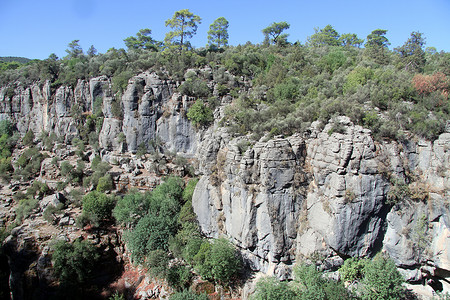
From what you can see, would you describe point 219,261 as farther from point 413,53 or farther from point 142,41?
point 142,41

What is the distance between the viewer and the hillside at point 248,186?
Answer: 63.2 ft

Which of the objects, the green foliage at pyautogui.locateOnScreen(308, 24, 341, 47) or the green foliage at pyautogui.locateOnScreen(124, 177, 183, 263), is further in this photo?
the green foliage at pyautogui.locateOnScreen(308, 24, 341, 47)

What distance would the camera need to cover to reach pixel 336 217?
63.2 ft

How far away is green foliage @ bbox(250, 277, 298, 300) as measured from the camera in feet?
60.5

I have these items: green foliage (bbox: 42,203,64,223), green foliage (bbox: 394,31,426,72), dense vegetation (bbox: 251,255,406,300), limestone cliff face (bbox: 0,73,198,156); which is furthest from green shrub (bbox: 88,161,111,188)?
green foliage (bbox: 394,31,426,72)

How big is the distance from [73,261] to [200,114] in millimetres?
21998

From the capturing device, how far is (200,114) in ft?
122

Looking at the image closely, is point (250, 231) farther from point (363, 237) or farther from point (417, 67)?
point (417, 67)

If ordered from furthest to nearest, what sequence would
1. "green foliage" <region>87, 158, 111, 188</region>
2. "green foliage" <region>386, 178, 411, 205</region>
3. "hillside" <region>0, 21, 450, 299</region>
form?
"green foliage" <region>87, 158, 111, 188</region>
"hillside" <region>0, 21, 450, 299</region>
"green foliage" <region>386, 178, 411, 205</region>

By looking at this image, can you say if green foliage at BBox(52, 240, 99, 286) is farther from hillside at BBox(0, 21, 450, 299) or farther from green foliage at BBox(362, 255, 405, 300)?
green foliage at BBox(362, 255, 405, 300)

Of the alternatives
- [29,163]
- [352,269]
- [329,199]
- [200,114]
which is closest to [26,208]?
[29,163]

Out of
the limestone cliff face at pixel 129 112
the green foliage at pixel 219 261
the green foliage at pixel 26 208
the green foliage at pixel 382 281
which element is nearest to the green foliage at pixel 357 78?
the green foliage at pixel 382 281

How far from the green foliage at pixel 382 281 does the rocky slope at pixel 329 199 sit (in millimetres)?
1321

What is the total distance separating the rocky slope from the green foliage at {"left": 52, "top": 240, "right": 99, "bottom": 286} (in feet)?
36.5
